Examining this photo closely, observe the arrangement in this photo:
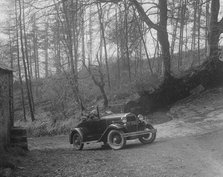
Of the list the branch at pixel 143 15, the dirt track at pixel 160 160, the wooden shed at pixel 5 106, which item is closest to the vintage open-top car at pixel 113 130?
the dirt track at pixel 160 160

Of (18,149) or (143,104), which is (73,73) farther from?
(18,149)

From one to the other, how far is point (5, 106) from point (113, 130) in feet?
12.4

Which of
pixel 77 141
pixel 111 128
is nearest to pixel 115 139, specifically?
pixel 111 128

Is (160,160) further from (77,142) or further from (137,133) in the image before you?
(77,142)

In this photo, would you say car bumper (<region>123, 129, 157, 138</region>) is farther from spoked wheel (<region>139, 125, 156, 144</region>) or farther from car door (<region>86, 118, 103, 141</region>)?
car door (<region>86, 118, 103, 141</region>)

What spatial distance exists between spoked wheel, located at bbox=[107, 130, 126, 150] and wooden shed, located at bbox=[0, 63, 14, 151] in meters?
3.51

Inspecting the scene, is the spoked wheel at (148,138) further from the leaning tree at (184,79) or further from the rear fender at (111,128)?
A: the leaning tree at (184,79)

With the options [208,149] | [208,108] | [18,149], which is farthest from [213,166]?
[208,108]

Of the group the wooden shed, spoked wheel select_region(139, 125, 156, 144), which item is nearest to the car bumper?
spoked wheel select_region(139, 125, 156, 144)

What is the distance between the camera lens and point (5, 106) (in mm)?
11539

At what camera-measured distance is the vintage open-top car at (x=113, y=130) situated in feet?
38.9

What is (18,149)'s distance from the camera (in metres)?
11.6

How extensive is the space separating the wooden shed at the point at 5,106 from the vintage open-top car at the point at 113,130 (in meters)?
2.69

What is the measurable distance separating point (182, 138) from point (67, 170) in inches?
218
